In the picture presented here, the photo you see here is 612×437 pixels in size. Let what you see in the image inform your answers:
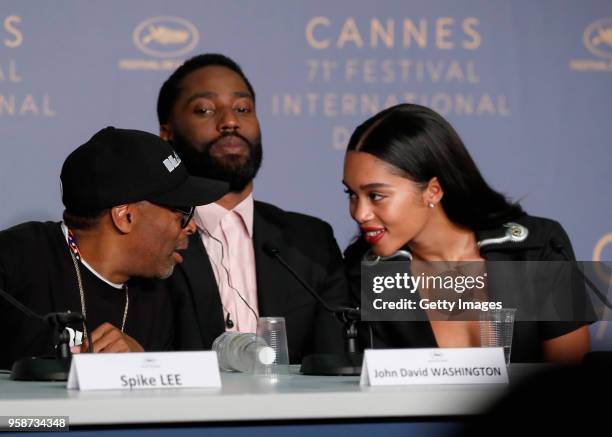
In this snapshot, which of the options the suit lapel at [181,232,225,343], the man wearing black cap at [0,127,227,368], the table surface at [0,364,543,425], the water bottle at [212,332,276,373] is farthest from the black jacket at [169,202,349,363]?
the table surface at [0,364,543,425]

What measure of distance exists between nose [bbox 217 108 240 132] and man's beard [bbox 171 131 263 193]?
0.02m

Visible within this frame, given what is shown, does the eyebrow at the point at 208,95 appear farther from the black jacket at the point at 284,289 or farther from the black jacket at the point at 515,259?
the black jacket at the point at 515,259

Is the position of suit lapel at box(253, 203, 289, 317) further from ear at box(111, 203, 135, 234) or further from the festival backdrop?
ear at box(111, 203, 135, 234)

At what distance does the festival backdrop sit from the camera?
129 inches

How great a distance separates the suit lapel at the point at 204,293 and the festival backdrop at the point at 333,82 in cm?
54

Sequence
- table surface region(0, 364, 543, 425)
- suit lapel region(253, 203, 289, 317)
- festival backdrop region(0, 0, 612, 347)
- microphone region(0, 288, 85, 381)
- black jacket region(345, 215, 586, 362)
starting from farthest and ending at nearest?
1. festival backdrop region(0, 0, 612, 347)
2. suit lapel region(253, 203, 289, 317)
3. black jacket region(345, 215, 586, 362)
4. microphone region(0, 288, 85, 381)
5. table surface region(0, 364, 543, 425)

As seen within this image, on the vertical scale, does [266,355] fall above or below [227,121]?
below

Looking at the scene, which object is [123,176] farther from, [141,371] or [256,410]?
[256,410]

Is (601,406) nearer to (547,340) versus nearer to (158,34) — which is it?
(547,340)

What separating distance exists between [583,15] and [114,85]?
5.58ft

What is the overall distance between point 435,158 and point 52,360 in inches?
58.7

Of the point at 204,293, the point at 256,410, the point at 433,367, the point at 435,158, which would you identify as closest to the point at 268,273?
the point at 204,293

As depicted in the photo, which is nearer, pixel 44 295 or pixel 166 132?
pixel 44 295

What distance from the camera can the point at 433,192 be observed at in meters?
2.97
